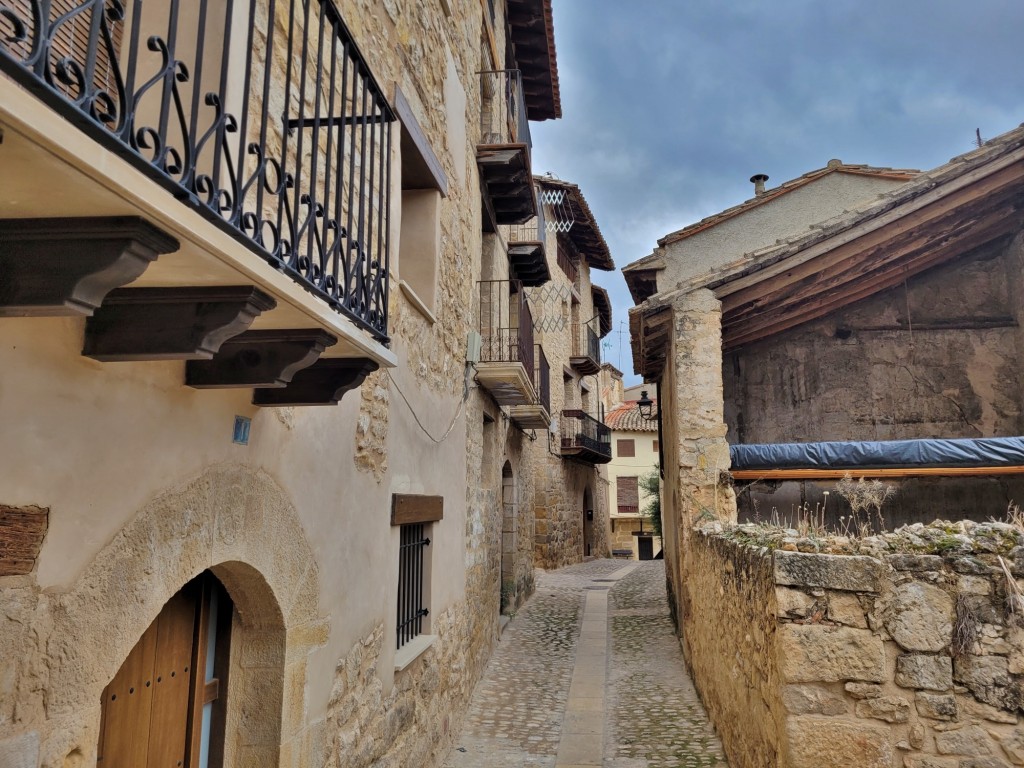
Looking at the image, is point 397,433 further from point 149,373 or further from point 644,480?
point 644,480

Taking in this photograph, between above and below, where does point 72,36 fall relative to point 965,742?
above

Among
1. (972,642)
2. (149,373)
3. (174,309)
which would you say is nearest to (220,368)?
(149,373)

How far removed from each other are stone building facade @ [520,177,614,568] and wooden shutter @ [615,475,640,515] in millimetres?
8360

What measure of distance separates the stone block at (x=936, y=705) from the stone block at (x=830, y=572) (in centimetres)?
55

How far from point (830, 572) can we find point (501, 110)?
8.93 meters

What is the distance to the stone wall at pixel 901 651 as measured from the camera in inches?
136

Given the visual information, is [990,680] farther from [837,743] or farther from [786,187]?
[786,187]

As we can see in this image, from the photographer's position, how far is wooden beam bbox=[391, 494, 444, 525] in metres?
4.71

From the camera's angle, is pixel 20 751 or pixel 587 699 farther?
pixel 587 699

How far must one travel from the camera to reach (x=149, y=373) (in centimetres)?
220

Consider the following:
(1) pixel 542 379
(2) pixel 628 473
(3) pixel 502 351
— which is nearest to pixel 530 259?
(1) pixel 542 379

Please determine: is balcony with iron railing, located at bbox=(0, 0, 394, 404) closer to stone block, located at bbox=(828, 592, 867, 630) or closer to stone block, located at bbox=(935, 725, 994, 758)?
stone block, located at bbox=(828, 592, 867, 630)

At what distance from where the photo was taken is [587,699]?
7.27 m

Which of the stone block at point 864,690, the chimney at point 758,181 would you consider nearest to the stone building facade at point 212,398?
the stone block at point 864,690
